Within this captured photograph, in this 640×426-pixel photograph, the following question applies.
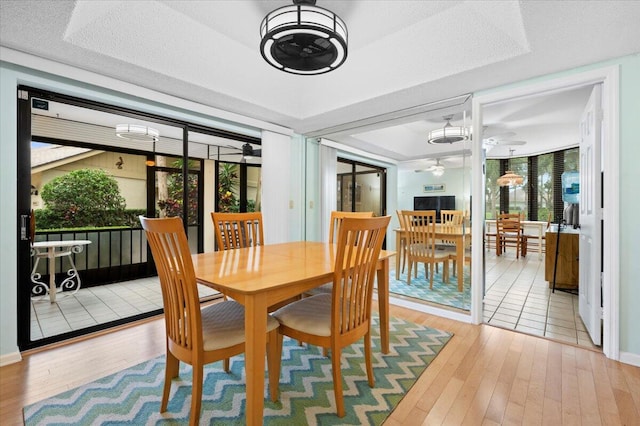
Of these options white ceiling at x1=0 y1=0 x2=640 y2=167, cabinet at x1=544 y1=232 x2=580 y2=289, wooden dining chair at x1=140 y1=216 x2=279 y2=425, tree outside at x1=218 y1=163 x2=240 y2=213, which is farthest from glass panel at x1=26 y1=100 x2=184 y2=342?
cabinet at x1=544 y1=232 x2=580 y2=289

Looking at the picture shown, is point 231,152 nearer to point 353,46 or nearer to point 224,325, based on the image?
point 353,46

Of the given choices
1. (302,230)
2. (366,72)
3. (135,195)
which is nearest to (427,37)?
(366,72)

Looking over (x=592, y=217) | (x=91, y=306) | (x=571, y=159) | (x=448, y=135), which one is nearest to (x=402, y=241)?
(x=448, y=135)

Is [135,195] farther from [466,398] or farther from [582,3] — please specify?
[582,3]

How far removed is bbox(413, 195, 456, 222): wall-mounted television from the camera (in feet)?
23.0

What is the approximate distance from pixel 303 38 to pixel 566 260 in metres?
4.37

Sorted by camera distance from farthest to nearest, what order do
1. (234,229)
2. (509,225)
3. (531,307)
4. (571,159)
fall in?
(509,225)
(571,159)
(531,307)
(234,229)

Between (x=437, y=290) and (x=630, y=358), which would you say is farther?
(x=437, y=290)

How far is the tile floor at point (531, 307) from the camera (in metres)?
2.61

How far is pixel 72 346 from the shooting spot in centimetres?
227

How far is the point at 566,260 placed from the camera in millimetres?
3875

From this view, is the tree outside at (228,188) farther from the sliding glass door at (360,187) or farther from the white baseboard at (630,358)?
the white baseboard at (630,358)

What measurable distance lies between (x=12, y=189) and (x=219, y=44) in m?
1.90

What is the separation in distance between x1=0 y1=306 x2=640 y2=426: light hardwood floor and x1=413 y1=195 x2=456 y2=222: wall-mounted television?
4.90m
